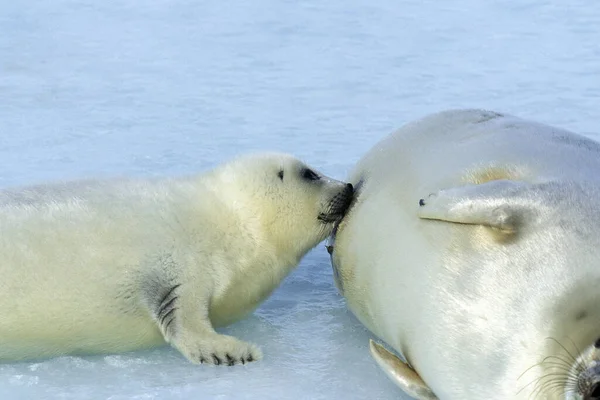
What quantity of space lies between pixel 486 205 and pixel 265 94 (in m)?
3.75

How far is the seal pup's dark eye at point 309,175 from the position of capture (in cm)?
423

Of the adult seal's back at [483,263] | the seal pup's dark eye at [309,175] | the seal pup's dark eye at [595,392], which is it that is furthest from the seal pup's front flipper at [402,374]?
the seal pup's dark eye at [309,175]

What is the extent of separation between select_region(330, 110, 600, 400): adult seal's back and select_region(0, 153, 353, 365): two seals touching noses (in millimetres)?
335

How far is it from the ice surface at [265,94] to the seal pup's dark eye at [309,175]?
382 millimetres

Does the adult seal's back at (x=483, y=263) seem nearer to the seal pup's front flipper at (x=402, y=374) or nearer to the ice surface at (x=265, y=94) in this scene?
the seal pup's front flipper at (x=402, y=374)

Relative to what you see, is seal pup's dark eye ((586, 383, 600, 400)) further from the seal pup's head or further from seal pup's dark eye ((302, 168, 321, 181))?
seal pup's dark eye ((302, 168, 321, 181))

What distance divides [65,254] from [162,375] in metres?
0.50

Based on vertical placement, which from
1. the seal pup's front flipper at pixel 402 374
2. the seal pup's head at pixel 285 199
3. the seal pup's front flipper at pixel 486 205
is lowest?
the seal pup's front flipper at pixel 402 374

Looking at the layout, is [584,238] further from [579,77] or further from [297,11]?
[297,11]

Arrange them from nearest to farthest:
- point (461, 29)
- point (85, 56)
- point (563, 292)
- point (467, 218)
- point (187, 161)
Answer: point (563, 292), point (467, 218), point (187, 161), point (85, 56), point (461, 29)

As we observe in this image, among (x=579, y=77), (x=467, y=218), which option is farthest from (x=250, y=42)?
(x=467, y=218)

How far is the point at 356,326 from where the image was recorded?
12.5 feet

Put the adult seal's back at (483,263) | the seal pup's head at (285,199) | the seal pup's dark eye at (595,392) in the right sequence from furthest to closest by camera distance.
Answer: the seal pup's head at (285,199), the adult seal's back at (483,263), the seal pup's dark eye at (595,392)

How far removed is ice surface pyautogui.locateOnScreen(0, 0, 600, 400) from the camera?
3.48m
